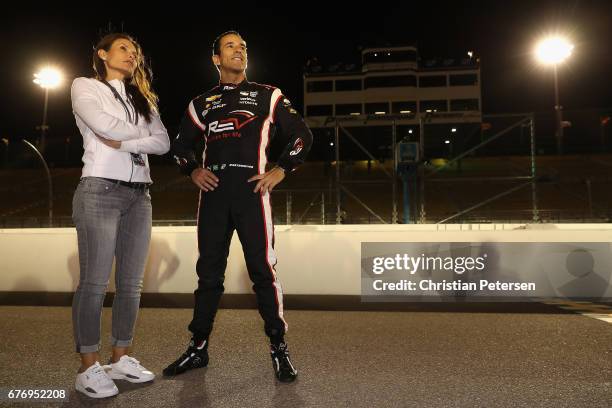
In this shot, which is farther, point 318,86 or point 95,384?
point 318,86

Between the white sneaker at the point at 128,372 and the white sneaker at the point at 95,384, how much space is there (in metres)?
0.16

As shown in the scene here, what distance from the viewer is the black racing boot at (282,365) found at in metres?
2.65

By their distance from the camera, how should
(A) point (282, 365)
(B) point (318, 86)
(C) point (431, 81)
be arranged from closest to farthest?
(A) point (282, 365)
(C) point (431, 81)
(B) point (318, 86)

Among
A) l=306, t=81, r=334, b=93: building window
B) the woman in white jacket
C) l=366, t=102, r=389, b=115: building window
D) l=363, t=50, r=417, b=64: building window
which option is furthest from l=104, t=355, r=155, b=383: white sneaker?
l=363, t=50, r=417, b=64: building window

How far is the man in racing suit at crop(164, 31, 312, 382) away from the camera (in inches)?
112

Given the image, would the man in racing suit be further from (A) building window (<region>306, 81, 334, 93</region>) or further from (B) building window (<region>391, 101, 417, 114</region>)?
(A) building window (<region>306, 81, 334, 93</region>)

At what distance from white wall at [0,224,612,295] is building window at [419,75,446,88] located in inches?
1846

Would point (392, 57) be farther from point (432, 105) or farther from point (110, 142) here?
point (110, 142)

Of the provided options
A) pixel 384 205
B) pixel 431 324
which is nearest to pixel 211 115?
pixel 431 324

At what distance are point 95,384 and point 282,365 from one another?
3.03 ft

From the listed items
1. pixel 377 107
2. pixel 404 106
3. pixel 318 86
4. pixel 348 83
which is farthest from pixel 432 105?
pixel 318 86

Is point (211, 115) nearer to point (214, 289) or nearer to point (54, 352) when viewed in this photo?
point (214, 289)

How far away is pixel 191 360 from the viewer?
286cm

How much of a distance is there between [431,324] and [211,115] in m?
2.42
